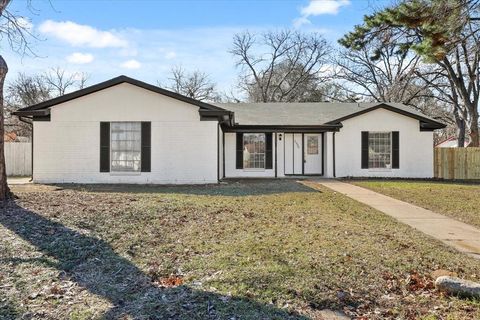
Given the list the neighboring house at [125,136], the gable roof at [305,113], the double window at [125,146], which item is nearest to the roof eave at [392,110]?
the gable roof at [305,113]

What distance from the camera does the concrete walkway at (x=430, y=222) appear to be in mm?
6699

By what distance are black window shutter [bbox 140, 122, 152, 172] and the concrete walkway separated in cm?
711

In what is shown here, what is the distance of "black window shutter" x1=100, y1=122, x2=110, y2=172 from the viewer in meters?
15.2

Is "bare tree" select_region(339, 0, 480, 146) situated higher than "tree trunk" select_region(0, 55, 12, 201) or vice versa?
"bare tree" select_region(339, 0, 480, 146)

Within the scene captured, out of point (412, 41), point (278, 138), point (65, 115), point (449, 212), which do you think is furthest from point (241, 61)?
point (449, 212)

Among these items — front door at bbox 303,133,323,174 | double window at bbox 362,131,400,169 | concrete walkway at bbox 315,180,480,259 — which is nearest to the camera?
concrete walkway at bbox 315,180,480,259

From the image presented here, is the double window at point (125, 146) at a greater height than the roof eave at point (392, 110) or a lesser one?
lesser

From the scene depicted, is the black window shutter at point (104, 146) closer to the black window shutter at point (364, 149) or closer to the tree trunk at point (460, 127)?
the black window shutter at point (364, 149)

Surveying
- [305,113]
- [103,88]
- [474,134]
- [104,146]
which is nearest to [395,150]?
[305,113]

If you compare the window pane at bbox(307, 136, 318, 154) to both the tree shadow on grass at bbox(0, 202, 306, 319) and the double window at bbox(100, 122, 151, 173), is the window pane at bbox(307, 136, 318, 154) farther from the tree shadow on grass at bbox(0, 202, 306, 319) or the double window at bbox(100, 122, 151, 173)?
the tree shadow on grass at bbox(0, 202, 306, 319)

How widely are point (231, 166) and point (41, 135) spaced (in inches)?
313

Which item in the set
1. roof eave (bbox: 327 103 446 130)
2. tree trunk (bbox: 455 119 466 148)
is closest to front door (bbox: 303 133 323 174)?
roof eave (bbox: 327 103 446 130)

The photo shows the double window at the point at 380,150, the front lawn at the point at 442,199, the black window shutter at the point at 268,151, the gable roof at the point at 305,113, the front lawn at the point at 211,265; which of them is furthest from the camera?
the black window shutter at the point at 268,151

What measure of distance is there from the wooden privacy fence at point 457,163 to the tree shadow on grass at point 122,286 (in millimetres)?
18712
